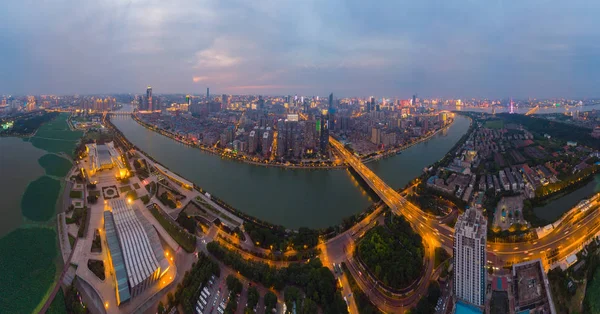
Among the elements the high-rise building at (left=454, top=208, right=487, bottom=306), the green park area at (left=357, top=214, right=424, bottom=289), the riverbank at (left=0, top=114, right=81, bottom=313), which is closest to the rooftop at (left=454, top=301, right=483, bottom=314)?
the high-rise building at (left=454, top=208, right=487, bottom=306)

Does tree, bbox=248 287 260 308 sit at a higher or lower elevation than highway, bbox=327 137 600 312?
lower

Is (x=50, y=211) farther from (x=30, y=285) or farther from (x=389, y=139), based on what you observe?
(x=389, y=139)

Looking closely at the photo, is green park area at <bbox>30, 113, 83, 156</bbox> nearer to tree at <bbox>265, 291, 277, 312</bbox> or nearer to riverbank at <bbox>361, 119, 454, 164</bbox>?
tree at <bbox>265, 291, 277, 312</bbox>

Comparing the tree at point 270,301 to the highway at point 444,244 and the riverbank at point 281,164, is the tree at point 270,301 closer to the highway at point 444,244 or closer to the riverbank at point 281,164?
the highway at point 444,244

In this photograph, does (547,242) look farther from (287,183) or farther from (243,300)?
(287,183)

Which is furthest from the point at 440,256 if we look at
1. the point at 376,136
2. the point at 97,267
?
the point at 376,136
